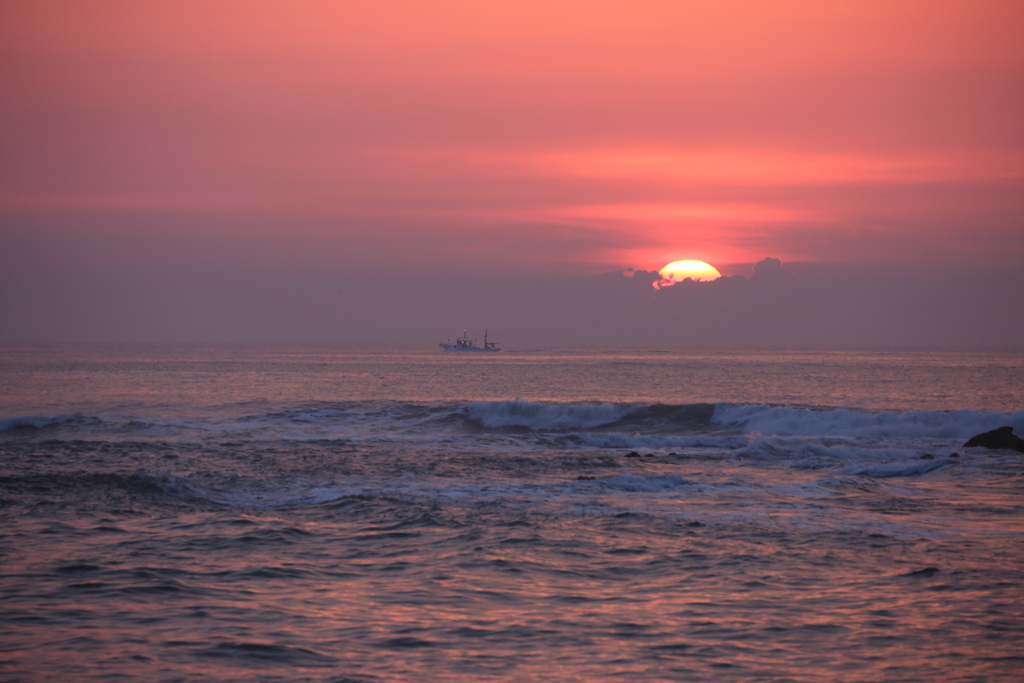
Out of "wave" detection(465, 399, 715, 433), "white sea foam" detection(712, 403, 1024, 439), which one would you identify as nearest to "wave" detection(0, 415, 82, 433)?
"wave" detection(465, 399, 715, 433)

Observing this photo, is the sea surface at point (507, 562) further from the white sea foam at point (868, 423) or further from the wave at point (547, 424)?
the white sea foam at point (868, 423)

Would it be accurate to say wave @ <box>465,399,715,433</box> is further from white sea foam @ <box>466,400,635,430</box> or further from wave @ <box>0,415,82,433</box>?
wave @ <box>0,415,82,433</box>

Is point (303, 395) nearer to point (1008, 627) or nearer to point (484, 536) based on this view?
point (484, 536)

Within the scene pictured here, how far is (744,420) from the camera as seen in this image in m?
42.8

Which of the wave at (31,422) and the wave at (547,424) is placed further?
the wave at (31,422)

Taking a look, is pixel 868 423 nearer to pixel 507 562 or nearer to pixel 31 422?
pixel 507 562

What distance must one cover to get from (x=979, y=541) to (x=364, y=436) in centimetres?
2614

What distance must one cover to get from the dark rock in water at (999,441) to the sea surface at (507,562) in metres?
1.11

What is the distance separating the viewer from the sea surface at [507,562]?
869 cm

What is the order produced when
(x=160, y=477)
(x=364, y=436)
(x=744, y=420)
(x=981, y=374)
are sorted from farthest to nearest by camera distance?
(x=981, y=374), (x=744, y=420), (x=364, y=436), (x=160, y=477)

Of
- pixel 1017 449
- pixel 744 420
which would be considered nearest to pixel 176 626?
pixel 1017 449

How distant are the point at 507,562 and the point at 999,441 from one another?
25.2 metres

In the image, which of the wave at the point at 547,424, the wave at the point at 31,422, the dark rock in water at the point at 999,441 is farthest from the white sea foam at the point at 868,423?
the wave at the point at 31,422

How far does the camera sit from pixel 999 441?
2938 centimetres
